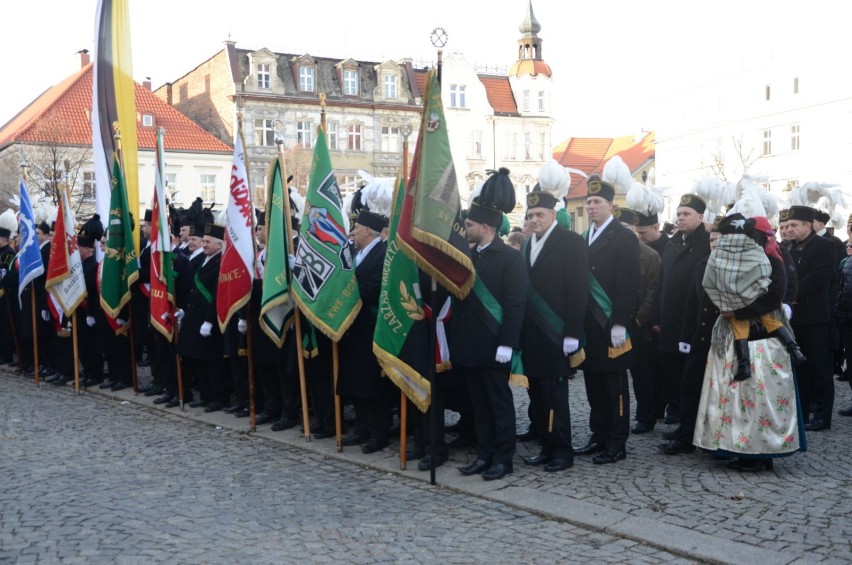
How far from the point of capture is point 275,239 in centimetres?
838

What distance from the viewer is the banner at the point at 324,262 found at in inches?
304

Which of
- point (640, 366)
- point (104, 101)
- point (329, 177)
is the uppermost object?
point (104, 101)

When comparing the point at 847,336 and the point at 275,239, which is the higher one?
the point at 275,239

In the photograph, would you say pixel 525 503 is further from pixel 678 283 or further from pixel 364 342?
pixel 678 283

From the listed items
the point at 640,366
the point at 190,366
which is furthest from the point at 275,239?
the point at 640,366

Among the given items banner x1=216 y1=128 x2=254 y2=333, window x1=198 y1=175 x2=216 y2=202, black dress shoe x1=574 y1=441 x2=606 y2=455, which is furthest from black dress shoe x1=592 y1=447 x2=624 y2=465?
window x1=198 y1=175 x2=216 y2=202

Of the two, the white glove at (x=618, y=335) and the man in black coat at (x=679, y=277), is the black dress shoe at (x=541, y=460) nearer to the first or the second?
the white glove at (x=618, y=335)

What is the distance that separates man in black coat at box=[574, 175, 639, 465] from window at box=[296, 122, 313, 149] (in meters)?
45.2

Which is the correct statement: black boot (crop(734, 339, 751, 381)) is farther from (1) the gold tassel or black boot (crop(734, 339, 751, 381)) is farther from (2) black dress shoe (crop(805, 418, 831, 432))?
(2) black dress shoe (crop(805, 418, 831, 432))

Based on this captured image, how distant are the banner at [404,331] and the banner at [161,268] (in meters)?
3.87

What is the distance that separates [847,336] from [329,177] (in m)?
5.55

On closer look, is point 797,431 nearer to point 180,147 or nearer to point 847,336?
point 847,336

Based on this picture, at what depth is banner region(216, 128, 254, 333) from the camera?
8.71m

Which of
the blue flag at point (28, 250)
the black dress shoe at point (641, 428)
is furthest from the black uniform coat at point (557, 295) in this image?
the blue flag at point (28, 250)
